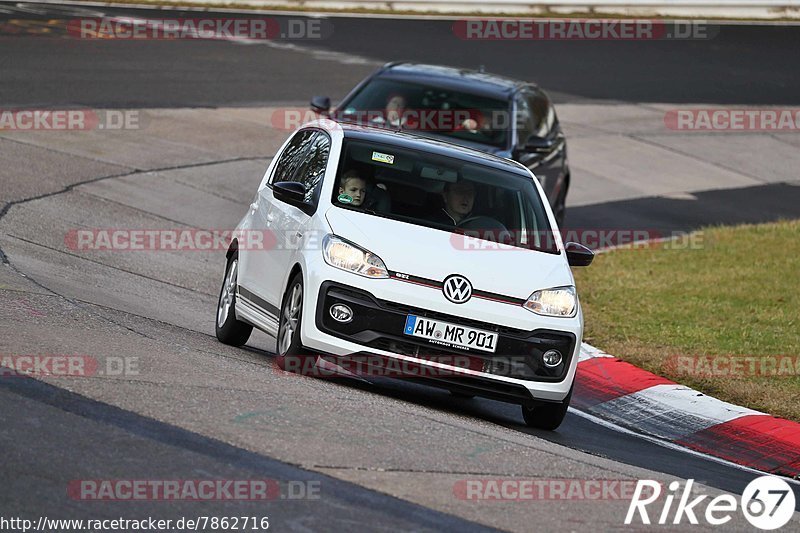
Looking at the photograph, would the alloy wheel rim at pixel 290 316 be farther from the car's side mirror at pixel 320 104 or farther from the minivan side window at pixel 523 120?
the car's side mirror at pixel 320 104

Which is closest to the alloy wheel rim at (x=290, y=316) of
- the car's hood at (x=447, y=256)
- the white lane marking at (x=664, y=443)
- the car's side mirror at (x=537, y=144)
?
the car's hood at (x=447, y=256)

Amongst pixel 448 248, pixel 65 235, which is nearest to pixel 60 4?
pixel 65 235

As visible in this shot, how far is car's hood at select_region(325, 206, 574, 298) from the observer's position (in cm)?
865

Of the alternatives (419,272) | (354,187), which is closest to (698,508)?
(419,272)

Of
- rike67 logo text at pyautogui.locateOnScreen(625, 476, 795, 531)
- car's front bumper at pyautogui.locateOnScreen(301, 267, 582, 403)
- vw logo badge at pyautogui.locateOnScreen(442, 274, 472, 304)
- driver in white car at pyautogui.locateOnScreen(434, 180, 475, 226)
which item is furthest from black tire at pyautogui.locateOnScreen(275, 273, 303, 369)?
rike67 logo text at pyautogui.locateOnScreen(625, 476, 795, 531)

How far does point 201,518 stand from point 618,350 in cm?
689

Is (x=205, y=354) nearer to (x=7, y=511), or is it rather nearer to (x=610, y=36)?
(x=7, y=511)

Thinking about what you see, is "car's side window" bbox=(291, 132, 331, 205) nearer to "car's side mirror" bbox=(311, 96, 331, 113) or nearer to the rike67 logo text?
the rike67 logo text

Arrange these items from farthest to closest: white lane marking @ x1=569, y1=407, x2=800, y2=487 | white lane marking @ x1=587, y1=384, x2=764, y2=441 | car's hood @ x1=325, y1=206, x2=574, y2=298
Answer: white lane marking @ x1=587, y1=384, x2=764, y2=441 → white lane marking @ x1=569, y1=407, x2=800, y2=487 → car's hood @ x1=325, y1=206, x2=574, y2=298

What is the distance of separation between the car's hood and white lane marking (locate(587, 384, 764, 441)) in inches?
65.7

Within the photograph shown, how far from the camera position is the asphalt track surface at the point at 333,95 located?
6262 millimetres

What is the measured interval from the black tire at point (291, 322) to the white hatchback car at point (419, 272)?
14 mm

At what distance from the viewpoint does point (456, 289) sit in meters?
8.57

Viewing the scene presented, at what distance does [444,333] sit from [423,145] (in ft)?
6.26
